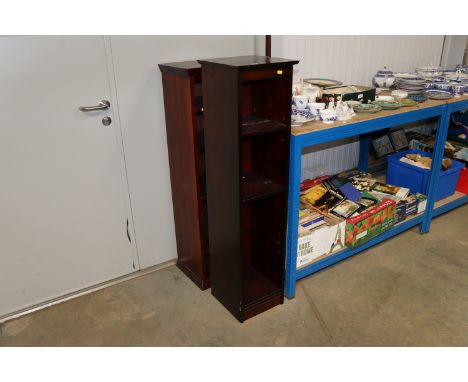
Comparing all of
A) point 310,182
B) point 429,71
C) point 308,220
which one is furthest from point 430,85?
point 308,220

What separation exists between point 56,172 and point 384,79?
2214mm

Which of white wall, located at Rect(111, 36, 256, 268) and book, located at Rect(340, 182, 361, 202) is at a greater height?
white wall, located at Rect(111, 36, 256, 268)

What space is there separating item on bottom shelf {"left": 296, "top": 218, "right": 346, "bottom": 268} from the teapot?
1162 millimetres

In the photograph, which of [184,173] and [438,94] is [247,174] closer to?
[184,173]

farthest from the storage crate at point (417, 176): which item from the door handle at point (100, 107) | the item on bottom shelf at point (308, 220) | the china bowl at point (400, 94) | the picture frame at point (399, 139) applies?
the door handle at point (100, 107)

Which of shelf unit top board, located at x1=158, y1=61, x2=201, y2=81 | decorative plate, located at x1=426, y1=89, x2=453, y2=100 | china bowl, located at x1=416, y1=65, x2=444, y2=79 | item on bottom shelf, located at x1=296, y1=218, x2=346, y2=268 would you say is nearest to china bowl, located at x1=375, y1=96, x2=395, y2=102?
decorative plate, located at x1=426, y1=89, x2=453, y2=100

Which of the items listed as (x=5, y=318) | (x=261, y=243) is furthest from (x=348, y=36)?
(x=5, y=318)

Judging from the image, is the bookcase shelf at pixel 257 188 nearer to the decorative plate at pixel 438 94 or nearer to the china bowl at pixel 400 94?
the china bowl at pixel 400 94

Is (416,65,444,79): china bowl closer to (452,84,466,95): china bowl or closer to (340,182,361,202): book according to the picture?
(452,84,466,95): china bowl

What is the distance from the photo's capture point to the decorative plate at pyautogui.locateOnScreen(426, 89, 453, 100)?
8.78ft

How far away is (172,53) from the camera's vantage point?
85.0 inches

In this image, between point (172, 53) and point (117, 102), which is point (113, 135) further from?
point (172, 53)

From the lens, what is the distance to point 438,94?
2721 mm

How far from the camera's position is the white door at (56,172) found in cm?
187
